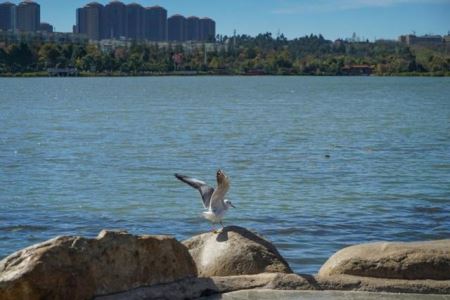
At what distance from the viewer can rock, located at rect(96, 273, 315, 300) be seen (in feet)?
31.2

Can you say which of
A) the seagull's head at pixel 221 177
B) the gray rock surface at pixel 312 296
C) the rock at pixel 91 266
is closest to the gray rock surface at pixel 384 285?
the gray rock surface at pixel 312 296

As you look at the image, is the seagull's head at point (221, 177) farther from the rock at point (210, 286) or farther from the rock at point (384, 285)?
the rock at point (384, 285)

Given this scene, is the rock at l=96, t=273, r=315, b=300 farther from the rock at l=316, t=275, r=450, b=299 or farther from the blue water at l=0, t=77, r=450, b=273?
the blue water at l=0, t=77, r=450, b=273

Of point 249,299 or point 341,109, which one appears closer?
point 249,299

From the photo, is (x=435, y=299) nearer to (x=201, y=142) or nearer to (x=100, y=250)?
(x=100, y=250)

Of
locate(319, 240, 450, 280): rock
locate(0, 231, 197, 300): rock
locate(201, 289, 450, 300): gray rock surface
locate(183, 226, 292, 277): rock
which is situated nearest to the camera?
locate(0, 231, 197, 300): rock

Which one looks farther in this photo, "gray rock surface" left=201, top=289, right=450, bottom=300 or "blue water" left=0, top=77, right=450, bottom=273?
"blue water" left=0, top=77, right=450, bottom=273

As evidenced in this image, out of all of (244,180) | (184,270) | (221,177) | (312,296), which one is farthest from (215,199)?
(244,180)

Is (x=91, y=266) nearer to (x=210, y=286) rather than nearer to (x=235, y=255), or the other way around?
(x=210, y=286)

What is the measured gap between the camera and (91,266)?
9430 mm

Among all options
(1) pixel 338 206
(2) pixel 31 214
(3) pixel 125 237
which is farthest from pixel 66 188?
(3) pixel 125 237

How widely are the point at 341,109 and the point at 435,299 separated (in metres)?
68.7

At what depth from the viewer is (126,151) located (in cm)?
3728

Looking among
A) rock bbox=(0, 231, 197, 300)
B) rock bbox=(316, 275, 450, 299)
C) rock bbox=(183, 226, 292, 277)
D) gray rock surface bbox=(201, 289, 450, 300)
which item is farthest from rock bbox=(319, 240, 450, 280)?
rock bbox=(0, 231, 197, 300)
